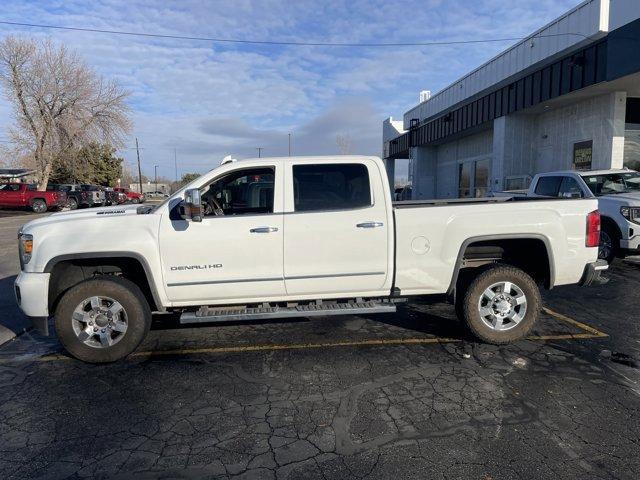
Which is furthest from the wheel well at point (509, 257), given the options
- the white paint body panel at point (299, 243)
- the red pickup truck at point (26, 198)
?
the red pickup truck at point (26, 198)

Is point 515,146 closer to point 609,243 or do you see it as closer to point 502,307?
point 609,243

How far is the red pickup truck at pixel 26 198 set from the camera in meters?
29.7

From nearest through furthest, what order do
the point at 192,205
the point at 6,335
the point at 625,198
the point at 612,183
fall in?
the point at 192,205
the point at 6,335
the point at 625,198
the point at 612,183

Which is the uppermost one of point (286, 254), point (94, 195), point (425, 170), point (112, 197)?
point (425, 170)

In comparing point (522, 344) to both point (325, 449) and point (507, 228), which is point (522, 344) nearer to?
point (507, 228)

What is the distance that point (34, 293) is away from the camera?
4.66 m

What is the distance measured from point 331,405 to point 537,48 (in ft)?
58.1

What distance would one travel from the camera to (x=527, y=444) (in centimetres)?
325

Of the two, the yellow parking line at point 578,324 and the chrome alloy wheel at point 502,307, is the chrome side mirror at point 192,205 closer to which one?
the chrome alloy wheel at point 502,307

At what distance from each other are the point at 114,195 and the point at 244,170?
36813mm

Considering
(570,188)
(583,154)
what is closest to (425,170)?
(583,154)

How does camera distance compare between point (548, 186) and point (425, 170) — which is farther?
point (425, 170)

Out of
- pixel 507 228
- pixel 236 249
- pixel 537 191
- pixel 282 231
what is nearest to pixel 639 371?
pixel 507 228

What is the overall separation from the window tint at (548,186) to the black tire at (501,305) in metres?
6.37
